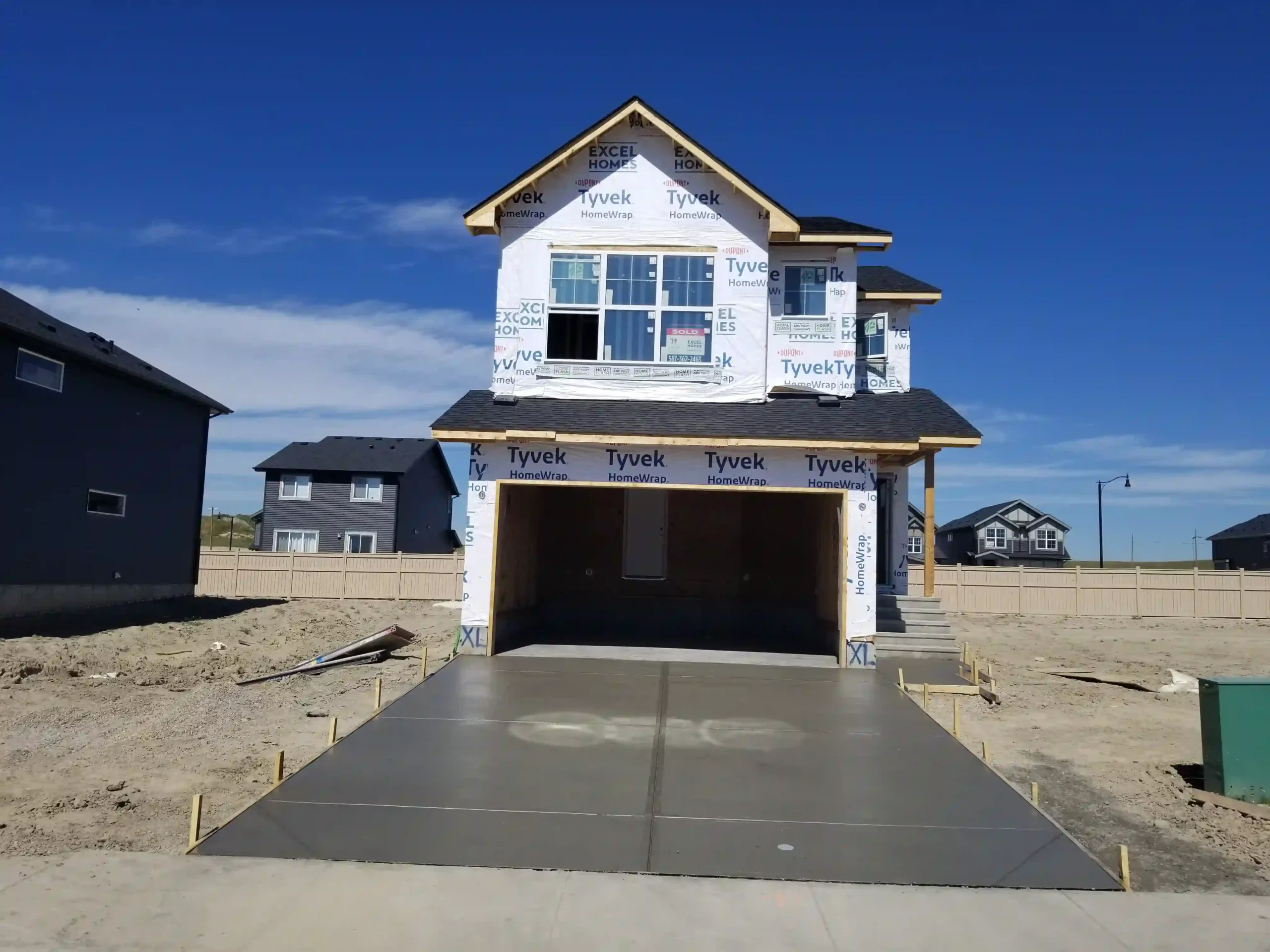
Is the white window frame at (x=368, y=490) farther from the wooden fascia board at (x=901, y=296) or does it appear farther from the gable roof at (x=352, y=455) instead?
the wooden fascia board at (x=901, y=296)

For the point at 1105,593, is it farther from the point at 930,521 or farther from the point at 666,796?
the point at 666,796

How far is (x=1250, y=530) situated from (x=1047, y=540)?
448 inches

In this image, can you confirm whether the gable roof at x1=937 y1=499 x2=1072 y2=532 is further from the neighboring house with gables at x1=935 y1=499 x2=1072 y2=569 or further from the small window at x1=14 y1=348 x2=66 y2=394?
the small window at x1=14 y1=348 x2=66 y2=394

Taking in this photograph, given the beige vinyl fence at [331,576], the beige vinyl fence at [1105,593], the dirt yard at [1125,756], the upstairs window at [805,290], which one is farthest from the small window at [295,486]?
the dirt yard at [1125,756]

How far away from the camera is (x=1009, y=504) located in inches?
2464

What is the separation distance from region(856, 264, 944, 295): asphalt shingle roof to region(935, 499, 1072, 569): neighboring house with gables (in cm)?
4301

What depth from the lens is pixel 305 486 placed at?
42438mm

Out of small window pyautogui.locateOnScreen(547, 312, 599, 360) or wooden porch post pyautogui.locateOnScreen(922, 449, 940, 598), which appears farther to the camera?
wooden porch post pyautogui.locateOnScreen(922, 449, 940, 598)

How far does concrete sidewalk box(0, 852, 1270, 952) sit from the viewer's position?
527cm

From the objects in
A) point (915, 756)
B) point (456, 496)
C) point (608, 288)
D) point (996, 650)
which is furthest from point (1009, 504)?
point (915, 756)

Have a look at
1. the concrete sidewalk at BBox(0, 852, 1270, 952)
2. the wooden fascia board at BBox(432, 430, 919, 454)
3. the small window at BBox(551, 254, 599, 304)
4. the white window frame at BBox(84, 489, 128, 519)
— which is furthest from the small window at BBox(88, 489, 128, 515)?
the concrete sidewalk at BBox(0, 852, 1270, 952)

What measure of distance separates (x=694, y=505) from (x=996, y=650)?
24.0ft

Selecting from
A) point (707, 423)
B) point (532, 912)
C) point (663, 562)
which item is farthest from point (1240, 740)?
point (663, 562)

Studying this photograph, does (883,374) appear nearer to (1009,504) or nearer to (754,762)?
(754,762)
